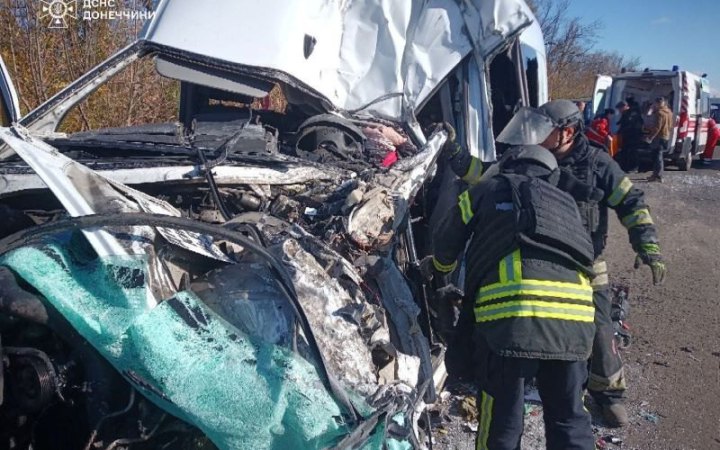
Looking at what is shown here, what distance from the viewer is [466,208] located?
2.38 meters

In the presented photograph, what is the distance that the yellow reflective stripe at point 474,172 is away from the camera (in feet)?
10.3

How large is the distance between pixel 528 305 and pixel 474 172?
126cm

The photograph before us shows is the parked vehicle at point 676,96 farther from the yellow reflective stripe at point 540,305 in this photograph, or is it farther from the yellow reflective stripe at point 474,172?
the yellow reflective stripe at point 540,305

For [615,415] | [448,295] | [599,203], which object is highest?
[599,203]

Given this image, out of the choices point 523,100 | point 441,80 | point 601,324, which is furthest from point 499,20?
point 601,324

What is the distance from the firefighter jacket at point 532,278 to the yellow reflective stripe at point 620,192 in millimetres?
788

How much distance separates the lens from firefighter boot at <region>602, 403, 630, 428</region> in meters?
2.83

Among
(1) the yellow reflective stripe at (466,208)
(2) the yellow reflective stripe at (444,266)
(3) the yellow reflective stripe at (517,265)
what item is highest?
(1) the yellow reflective stripe at (466,208)

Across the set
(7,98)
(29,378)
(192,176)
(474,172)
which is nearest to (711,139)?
(474,172)

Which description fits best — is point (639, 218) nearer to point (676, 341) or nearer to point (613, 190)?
point (613, 190)

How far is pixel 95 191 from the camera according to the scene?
6.14ft

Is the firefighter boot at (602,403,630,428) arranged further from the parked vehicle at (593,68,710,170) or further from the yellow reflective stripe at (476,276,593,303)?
the parked vehicle at (593,68,710,170)

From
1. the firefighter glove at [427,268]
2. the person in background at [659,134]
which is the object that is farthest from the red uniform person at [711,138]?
the firefighter glove at [427,268]

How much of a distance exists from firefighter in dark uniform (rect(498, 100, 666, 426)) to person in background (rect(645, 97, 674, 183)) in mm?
8030
